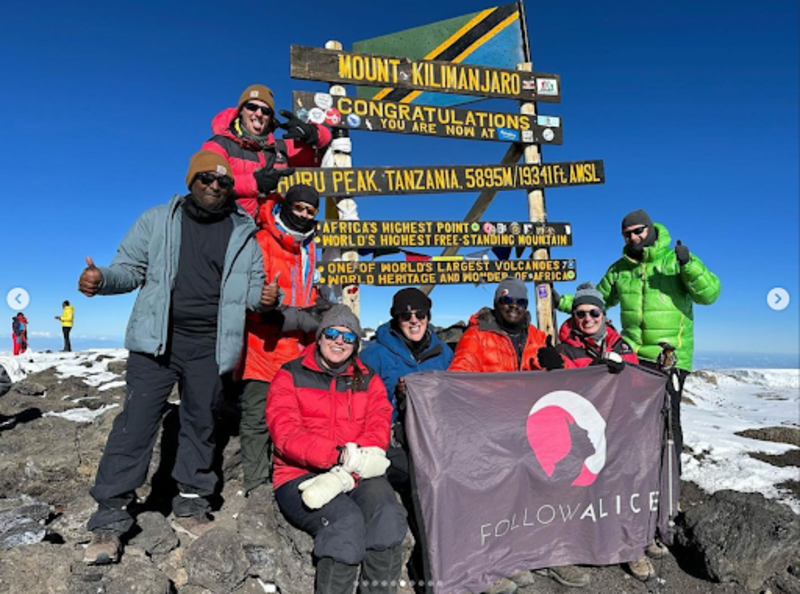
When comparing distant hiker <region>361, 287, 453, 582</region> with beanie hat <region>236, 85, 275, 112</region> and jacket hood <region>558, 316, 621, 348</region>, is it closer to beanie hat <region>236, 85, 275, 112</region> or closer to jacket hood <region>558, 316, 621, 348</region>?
jacket hood <region>558, 316, 621, 348</region>

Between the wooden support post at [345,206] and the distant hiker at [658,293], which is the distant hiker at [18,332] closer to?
the wooden support post at [345,206]

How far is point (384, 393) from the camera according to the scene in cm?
384

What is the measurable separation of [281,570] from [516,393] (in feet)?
7.67

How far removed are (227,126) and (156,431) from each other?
2944mm

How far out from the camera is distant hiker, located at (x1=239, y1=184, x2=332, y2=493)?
4.41 metres

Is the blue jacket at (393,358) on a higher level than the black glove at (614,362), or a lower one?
higher

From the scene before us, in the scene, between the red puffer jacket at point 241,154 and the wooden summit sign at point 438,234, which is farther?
the wooden summit sign at point 438,234

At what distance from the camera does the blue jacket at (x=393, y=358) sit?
4.43 meters

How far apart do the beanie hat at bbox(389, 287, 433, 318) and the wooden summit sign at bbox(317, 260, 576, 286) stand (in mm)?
2450

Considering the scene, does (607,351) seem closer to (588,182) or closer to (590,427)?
(590,427)

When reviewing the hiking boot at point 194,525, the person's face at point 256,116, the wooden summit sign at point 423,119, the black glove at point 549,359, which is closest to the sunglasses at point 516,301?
the black glove at point 549,359

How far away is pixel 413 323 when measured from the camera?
4.59 meters

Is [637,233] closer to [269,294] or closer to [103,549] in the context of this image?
[269,294]

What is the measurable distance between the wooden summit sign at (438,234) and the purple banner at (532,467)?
340 centimetres
